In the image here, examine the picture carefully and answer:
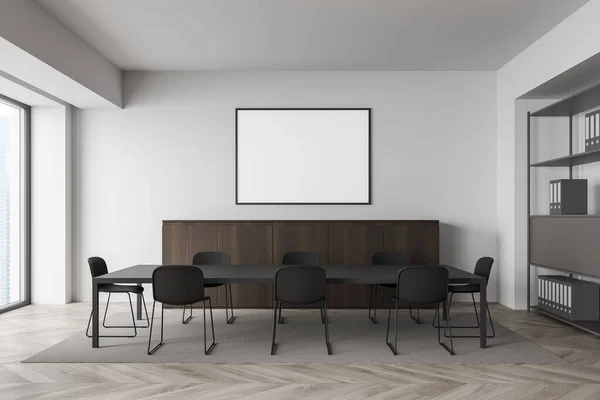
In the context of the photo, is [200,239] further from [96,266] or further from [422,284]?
[422,284]

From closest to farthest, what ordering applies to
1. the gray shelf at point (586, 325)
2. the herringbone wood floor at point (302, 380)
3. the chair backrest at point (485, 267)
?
the herringbone wood floor at point (302, 380) → the gray shelf at point (586, 325) → the chair backrest at point (485, 267)

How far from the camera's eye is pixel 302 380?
3.84 metres

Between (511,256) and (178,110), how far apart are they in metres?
4.98

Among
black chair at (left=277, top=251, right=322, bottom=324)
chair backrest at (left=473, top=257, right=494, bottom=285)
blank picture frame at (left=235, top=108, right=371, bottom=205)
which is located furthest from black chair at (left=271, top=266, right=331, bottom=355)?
blank picture frame at (left=235, top=108, right=371, bottom=205)

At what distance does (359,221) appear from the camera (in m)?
6.76

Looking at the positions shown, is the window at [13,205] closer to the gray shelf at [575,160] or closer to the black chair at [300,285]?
the black chair at [300,285]

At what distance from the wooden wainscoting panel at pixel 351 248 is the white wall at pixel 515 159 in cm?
173

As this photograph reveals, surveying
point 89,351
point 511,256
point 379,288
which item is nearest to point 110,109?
point 89,351

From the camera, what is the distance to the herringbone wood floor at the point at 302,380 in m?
3.53

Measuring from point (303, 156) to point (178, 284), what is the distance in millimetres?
3176

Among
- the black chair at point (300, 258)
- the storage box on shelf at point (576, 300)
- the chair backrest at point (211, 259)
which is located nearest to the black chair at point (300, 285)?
the black chair at point (300, 258)

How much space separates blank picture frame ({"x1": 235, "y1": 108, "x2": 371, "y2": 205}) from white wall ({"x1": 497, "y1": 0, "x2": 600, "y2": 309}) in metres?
1.83

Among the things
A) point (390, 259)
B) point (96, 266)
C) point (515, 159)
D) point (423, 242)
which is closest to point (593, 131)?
point (515, 159)

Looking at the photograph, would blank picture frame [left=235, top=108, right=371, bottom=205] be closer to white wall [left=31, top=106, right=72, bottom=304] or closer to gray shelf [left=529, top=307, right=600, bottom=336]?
white wall [left=31, top=106, right=72, bottom=304]
